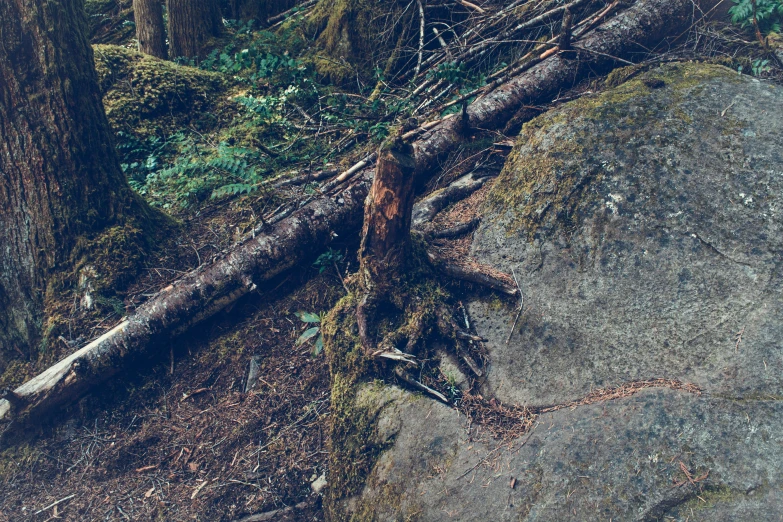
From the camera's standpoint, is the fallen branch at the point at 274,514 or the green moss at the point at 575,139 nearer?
the fallen branch at the point at 274,514

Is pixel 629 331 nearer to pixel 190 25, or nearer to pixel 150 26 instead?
pixel 190 25

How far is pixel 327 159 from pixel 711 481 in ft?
14.0

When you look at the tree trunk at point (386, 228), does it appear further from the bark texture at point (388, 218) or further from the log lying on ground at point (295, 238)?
the log lying on ground at point (295, 238)

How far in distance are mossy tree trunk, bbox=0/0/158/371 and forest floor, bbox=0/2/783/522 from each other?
1.79 ft

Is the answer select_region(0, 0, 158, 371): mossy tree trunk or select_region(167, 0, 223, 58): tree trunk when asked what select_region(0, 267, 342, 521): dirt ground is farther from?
select_region(167, 0, 223, 58): tree trunk

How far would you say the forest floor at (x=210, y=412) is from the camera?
3.54 metres

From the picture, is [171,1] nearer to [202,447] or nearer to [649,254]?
[202,447]

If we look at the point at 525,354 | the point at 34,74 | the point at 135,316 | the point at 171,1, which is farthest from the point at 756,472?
the point at 171,1

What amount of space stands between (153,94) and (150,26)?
75.5 inches

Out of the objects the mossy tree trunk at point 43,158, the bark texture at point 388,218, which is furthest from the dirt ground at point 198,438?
the mossy tree trunk at point 43,158

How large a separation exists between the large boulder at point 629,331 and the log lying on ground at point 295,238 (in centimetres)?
108

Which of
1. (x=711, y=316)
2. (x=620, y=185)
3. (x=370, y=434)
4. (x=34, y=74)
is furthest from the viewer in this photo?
(x=34, y=74)

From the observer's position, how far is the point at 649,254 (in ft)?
11.3

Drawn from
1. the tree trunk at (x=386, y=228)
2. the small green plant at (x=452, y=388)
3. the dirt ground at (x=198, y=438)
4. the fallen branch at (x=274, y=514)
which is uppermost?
the tree trunk at (x=386, y=228)
